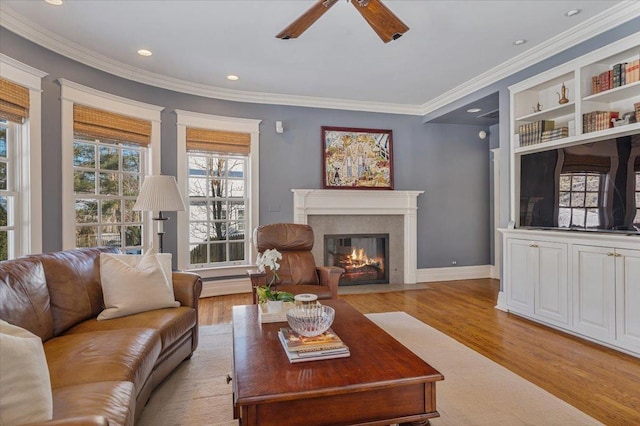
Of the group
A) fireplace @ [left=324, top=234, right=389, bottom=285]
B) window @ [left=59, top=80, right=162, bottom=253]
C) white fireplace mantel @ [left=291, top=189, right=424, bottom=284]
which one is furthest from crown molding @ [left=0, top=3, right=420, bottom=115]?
fireplace @ [left=324, top=234, right=389, bottom=285]

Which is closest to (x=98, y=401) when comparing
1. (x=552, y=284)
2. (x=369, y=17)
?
(x=369, y=17)

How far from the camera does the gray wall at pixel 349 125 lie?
3479 mm

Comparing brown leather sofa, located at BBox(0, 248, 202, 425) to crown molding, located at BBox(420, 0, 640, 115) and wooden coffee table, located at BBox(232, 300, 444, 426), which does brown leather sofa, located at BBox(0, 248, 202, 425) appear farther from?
crown molding, located at BBox(420, 0, 640, 115)

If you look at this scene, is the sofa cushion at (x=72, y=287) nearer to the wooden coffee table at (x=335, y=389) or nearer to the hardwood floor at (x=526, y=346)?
the wooden coffee table at (x=335, y=389)

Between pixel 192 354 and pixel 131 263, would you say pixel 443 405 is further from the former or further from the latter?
pixel 131 263

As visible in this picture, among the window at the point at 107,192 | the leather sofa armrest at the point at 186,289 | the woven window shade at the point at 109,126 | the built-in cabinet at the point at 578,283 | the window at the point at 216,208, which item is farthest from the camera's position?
the window at the point at 216,208

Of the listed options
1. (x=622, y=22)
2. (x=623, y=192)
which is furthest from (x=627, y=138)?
(x=622, y=22)

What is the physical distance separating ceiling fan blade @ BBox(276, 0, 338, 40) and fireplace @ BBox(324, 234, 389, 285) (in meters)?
3.43

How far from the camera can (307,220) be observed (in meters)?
5.34

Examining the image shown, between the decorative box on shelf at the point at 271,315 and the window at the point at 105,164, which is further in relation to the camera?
the window at the point at 105,164

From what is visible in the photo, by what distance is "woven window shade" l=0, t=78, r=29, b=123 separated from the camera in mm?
3002

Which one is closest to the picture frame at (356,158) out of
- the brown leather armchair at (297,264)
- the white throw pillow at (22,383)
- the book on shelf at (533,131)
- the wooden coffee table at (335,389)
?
the brown leather armchair at (297,264)

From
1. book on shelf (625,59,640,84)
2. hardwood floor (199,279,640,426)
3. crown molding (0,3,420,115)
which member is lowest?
hardwood floor (199,279,640,426)

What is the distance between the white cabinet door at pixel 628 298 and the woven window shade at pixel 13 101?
516cm
